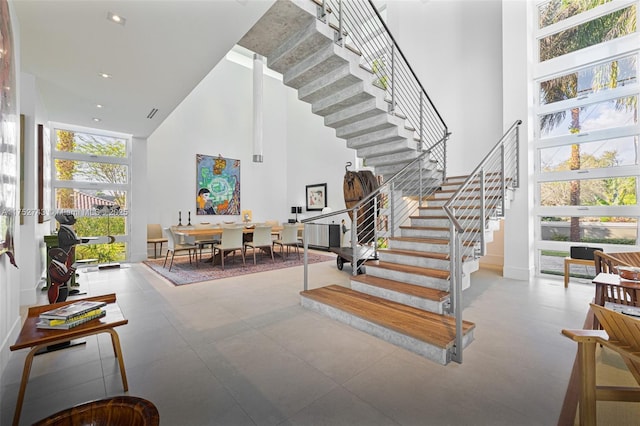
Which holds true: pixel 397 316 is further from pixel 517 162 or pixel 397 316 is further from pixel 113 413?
pixel 517 162

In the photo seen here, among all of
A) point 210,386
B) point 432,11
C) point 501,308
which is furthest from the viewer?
point 432,11

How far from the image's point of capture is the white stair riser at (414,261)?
3037 millimetres

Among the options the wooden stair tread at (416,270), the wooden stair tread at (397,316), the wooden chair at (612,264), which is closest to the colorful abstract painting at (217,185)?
the wooden stair tread at (397,316)

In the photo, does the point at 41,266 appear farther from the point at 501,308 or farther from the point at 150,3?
the point at 501,308

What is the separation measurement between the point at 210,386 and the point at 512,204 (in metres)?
5.13

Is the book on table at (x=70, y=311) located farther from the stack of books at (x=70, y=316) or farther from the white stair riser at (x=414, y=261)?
the white stair riser at (x=414, y=261)

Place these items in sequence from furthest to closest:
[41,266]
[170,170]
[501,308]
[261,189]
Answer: [261,189] < [170,170] < [41,266] < [501,308]

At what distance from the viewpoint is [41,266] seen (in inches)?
174

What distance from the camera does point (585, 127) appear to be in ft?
14.2

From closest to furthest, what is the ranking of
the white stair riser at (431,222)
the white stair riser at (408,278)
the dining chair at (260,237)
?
1. the white stair riser at (408,278)
2. the white stair riser at (431,222)
3. the dining chair at (260,237)

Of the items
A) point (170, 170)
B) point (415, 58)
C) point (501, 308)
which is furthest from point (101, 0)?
point (415, 58)

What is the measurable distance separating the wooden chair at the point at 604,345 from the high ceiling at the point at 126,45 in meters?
3.19

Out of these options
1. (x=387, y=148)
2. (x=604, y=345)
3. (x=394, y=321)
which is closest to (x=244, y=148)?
(x=387, y=148)

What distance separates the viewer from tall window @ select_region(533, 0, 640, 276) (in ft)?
13.0
